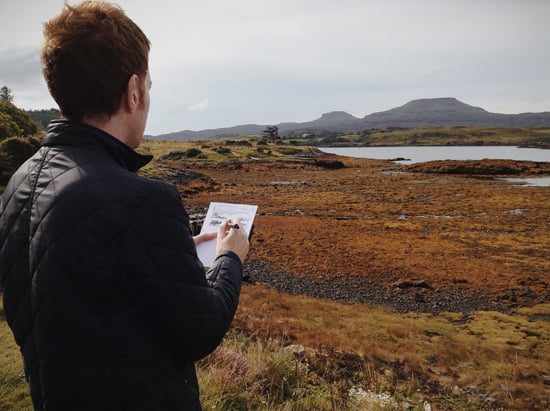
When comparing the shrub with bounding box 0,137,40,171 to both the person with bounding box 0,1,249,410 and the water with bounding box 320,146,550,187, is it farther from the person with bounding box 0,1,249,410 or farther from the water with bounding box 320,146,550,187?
the water with bounding box 320,146,550,187

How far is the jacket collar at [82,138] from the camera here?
136 cm

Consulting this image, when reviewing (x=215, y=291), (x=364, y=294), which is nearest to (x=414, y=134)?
(x=364, y=294)

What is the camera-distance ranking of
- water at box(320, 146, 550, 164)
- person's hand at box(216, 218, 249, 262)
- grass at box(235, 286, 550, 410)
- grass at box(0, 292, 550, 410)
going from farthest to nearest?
water at box(320, 146, 550, 164), grass at box(235, 286, 550, 410), grass at box(0, 292, 550, 410), person's hand at box(216, 218, 249, 262)

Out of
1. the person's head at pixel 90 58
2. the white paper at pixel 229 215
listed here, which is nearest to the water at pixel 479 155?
the white paper at pixel 229 215

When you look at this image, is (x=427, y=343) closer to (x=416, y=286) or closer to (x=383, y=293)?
(x=383, y=293)

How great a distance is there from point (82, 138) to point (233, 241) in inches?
31.4

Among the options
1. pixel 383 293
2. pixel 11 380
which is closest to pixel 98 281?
pixel 11 380

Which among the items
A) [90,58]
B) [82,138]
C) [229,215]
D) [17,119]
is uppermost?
[17,119]

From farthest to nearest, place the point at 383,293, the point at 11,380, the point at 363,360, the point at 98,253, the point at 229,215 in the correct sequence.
A: the point at 383,293, the point at 363,360, the point at 11,380, the point at 229,215, the point at 98,253

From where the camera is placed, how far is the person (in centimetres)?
124

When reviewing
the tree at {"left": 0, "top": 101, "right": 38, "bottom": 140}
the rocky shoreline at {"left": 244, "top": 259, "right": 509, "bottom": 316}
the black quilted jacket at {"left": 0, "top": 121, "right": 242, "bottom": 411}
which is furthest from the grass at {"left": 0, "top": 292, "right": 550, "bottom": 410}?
the tree at {"left": 0, "top": 101, "right": 38, "bottom": 140}

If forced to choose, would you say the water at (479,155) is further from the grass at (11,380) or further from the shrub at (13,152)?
the grass at (11,380)

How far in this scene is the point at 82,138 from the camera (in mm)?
1357

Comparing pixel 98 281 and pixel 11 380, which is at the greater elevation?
pixel 98 281
